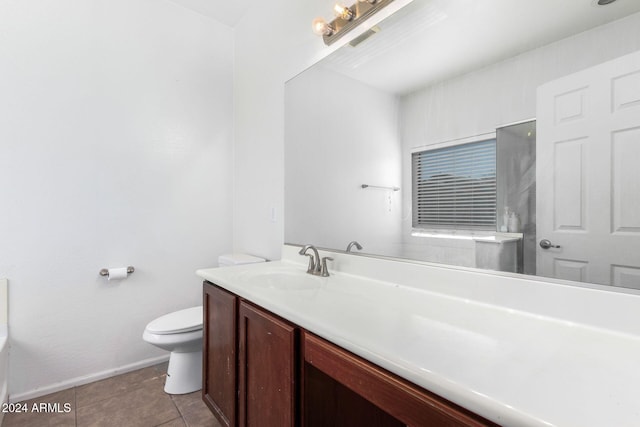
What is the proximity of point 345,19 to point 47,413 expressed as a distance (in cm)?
254

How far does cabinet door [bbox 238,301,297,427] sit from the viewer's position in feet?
3.01

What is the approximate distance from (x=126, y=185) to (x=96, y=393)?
128cm

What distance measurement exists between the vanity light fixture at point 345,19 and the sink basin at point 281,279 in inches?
46.6

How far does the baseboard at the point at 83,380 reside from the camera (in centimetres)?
169

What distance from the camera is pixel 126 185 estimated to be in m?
2.02

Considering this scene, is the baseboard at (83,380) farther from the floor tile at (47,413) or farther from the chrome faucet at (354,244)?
the chrome faucet at (354,244)

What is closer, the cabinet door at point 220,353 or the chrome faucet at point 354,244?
the cabinet door at point 220,353

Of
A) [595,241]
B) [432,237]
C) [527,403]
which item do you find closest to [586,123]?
[595,241]

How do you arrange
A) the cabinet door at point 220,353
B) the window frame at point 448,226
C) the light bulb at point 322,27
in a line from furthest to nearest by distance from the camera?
the light bulb at point 322,27, the cabinet door at point 220,353, the window frame at point 448,226

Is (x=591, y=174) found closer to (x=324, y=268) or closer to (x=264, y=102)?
(x=324, y=268)

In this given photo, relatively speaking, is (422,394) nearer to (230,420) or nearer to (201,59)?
(230,420)

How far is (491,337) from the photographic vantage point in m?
0.71

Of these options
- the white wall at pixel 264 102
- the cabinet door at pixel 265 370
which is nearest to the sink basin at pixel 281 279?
the cabinet door at pixel 265 370

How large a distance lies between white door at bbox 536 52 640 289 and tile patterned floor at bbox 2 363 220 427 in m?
1.74
